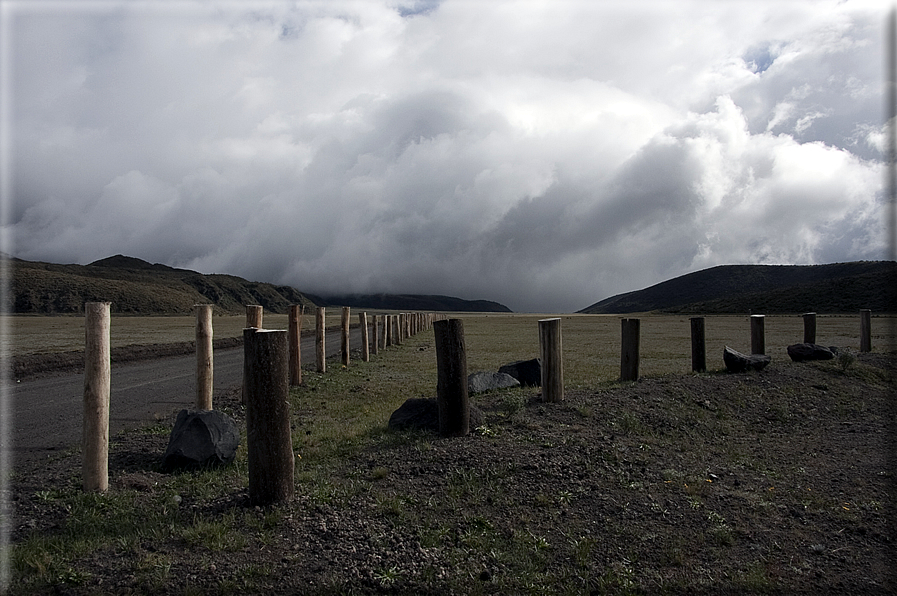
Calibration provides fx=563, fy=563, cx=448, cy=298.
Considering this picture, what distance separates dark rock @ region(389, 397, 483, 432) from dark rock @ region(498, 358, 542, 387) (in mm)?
3704

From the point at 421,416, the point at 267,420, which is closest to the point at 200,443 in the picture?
the point at 267,420

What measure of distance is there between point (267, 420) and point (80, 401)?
840 centimetres

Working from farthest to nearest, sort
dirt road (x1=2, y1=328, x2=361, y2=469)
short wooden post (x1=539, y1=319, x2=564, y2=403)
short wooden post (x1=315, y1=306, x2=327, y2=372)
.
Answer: short wooden post (x1=315, y1=306, x2=327, y2=372), short wooden post (x1=539, y1=319, x2=564, y2=403), dirt road (x1=2, y1=328, x2=361, y2=469)

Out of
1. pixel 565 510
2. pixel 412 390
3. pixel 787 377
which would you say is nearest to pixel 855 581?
pixel 565 510

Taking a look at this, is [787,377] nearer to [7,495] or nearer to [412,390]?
[412,390]

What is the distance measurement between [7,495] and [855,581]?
7.45 metres

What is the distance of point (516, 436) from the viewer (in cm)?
723

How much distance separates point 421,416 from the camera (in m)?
7.82

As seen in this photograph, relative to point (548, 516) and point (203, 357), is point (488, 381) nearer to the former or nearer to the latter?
point (203, 357)

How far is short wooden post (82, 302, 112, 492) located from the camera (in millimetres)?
5367

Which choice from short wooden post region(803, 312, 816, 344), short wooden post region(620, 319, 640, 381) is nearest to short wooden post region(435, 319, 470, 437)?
short wooden post region(620, 319, 640, 381)

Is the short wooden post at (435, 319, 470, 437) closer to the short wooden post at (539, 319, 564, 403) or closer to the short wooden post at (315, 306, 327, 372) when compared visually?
the short wooden post at (539, 319, 564, 403)

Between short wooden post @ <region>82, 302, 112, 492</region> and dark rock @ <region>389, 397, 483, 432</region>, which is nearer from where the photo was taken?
short wooden post @ <region>82, 302, 112, 492</region>

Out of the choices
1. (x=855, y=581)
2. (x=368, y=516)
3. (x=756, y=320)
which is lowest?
(x=855, y=581)
